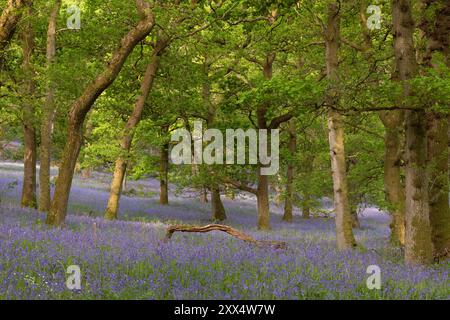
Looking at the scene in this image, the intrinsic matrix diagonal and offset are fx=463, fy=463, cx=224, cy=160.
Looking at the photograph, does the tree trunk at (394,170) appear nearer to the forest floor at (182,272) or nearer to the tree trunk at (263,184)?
the forest floor at (182,272)

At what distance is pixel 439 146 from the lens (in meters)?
10.1

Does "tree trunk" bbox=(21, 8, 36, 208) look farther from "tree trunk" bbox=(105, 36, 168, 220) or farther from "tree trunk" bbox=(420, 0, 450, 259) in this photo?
"tree trunk" bbox=(420, 0, 450, 259)

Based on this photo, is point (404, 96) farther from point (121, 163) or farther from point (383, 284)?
point (121, 163)

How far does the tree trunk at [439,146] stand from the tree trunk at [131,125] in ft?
37.5

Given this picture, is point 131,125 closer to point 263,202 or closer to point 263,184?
point 263,184

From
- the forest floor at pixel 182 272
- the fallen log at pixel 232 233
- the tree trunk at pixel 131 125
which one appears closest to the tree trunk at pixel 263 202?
the tree trunk at pixel 131 125

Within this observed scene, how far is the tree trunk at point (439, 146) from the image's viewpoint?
9.98 metres

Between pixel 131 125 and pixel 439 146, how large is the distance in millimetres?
12106

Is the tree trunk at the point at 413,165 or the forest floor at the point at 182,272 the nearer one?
the forest floor at the point at 182,272

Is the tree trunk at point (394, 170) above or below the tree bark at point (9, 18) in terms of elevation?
below

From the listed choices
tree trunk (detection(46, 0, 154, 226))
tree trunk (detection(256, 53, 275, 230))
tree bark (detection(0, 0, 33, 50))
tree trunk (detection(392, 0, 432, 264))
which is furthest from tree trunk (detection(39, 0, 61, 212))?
tree trunk (detection(392, 0, 432, 264))

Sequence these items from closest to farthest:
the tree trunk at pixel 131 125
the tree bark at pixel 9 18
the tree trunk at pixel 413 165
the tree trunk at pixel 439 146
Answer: the tree trunk at pixel 413 165
the tree trunk at pixel 439 146
the tree bark at pixel 9 18
the tree trunk at pixel 131 125

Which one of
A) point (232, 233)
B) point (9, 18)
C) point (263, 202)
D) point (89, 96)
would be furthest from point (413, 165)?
point (263, 202)

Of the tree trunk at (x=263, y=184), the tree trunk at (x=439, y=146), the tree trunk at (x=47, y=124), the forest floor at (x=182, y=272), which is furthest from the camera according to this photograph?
the tree trunk at (x=263, y=184)
